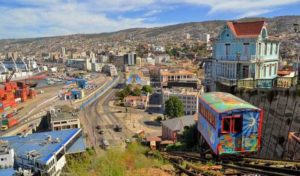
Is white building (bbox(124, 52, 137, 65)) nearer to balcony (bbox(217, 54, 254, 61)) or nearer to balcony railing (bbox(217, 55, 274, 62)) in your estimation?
balcony (bbox(217, 54, 254, 61))

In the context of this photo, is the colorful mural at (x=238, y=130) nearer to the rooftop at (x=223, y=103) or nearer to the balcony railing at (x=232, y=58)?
the rooftop at (x=223, y=103)

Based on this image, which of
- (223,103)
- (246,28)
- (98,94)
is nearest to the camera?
(223,103)

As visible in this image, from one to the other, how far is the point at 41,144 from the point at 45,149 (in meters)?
1.24

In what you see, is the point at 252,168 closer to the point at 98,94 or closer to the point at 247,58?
the point at 247,58

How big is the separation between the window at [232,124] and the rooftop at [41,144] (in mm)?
14583

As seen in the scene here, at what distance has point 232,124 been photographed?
25.5ft

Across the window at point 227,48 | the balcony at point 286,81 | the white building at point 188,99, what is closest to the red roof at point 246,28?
the window at point 227,48

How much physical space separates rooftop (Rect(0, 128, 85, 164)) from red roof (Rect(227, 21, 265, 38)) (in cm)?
1467

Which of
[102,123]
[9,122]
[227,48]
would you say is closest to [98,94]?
[102,123]

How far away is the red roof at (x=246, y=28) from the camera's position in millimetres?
12672

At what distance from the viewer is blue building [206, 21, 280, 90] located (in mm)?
12625

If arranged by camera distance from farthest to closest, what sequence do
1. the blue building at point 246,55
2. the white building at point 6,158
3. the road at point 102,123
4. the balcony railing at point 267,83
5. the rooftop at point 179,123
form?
the road at point 102,123 → the rooftop at point 179,123 → the white building at point 6,158 → the blue building at point 246,55 → the balcony railing at point 267,83

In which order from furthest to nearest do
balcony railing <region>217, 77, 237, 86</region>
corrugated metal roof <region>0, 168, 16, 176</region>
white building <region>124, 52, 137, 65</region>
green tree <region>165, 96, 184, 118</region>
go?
white building <region>124, 52, 137, 65</region> < green tree <region>165, 96, 184, 118</region> < corrugated metal roof <region>0, 168, 16, 176</region> < balcony railing <region>217, 77, 237, 86</region>

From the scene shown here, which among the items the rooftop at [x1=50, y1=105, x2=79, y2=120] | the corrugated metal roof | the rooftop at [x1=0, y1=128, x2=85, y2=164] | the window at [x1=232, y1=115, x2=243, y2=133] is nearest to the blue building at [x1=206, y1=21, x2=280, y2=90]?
the window at [x1=232, y1=115, x2=243, y2=133]
